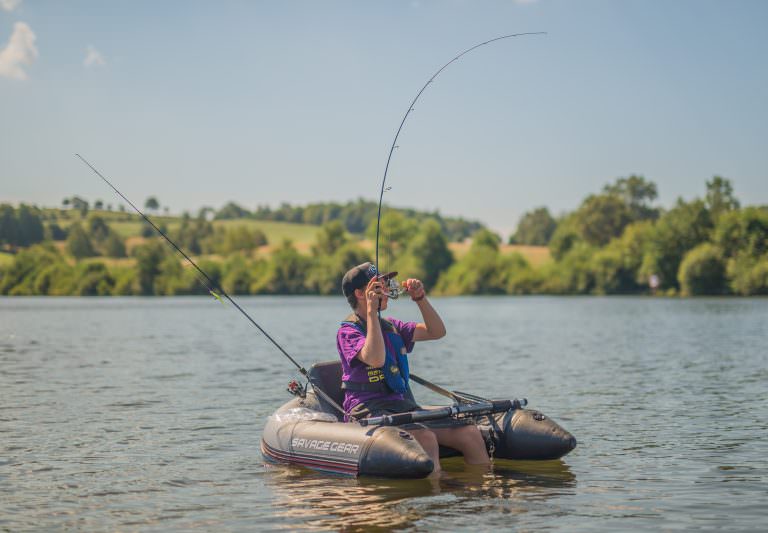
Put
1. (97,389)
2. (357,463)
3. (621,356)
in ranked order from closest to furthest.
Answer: (357,463) < (97,389) < (621,356)

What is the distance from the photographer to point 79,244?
105125mm

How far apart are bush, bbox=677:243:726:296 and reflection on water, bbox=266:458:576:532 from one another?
6901 cm

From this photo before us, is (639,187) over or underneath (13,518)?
over

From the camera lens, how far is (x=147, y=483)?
913 cm

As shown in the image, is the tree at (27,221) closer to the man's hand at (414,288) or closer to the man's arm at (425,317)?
the man's arm at (425,317)

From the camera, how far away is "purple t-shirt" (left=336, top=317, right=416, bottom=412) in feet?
27.7

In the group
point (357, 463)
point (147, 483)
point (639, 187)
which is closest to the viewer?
point (357, 463)

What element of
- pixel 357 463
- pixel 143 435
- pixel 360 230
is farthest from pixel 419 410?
pixel 360 230

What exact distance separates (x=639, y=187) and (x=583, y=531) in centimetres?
13519

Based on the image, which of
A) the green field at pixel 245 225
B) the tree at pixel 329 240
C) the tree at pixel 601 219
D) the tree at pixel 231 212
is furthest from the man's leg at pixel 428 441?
the tree at pixel 231 212

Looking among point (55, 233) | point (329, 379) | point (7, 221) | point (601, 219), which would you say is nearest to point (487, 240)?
point (601, 219)

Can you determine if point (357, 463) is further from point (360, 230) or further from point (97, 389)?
point (360, 230)

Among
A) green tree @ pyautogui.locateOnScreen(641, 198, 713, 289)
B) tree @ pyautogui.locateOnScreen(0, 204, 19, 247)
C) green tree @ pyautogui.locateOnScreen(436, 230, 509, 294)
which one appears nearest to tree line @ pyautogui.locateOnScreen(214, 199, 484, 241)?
green tree @ pyautogui.locateOnScreen(436, 230, 509, 294)

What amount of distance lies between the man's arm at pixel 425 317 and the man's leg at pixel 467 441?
34.5 inches
